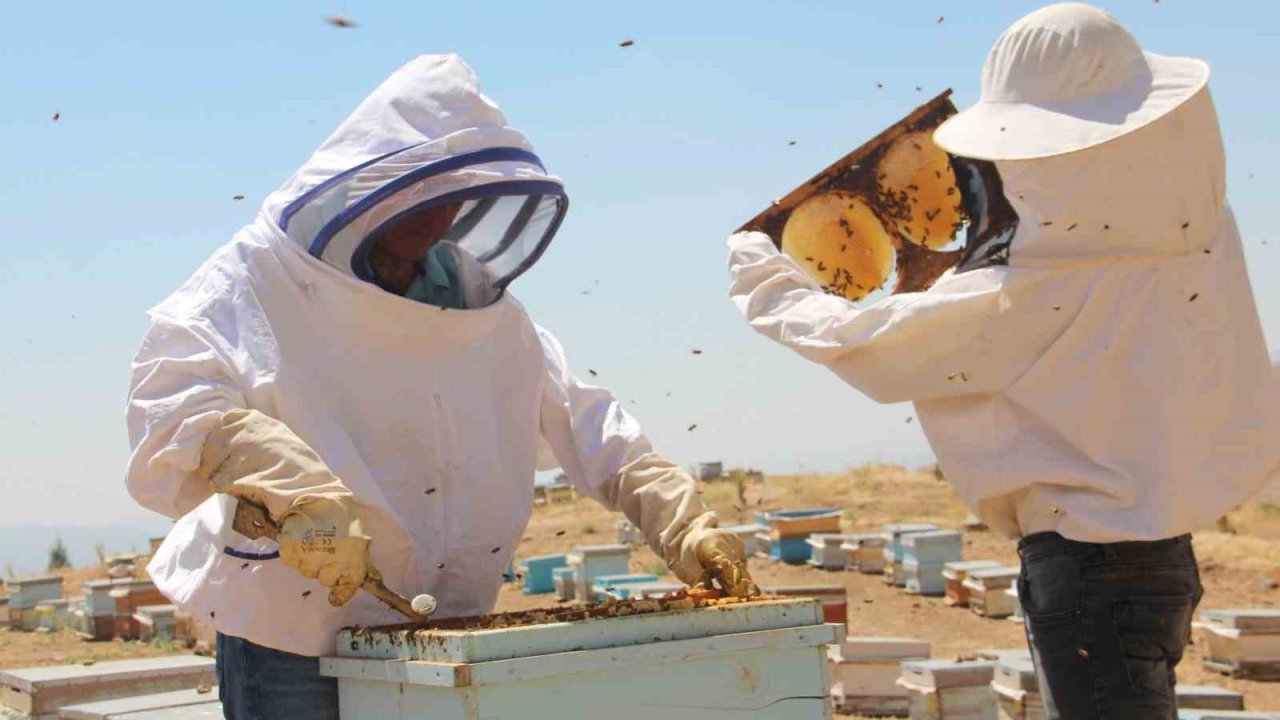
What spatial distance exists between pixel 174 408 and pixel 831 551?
1268 centimetres

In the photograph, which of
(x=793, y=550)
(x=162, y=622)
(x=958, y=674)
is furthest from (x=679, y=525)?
(x=793, y=550)

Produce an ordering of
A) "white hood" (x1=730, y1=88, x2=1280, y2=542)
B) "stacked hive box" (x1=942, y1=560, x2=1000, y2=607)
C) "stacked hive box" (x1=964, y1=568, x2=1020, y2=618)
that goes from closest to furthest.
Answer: "white hood" (x1=730, y1=88, x2=1280, y2=542) → "stacked hive box" (x1=964, y1=568, x2=1020, y2=618) → "stacked hive box" (x1=942, y1=560, x2=1000, y2=607)

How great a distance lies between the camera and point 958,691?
7.95 meters

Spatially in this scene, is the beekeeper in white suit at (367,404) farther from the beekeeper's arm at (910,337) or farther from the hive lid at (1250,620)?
the hive lid at (1250,620)

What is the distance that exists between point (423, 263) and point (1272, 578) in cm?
1202

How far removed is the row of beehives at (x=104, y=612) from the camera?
13.1m

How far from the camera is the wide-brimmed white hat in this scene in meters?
4.04

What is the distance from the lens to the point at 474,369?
3705 millimetres

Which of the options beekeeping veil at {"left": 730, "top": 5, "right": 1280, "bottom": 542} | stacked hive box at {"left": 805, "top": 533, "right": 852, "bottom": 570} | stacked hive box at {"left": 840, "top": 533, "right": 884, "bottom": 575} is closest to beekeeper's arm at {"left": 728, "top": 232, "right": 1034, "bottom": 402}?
beekeeping veil at {"left": 730, "top": 5, "right": 1280, "bottom": 542}

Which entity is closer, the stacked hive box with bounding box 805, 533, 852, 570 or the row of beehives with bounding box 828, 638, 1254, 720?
the row of beehives with bounding box 828, 638, 1254, 720

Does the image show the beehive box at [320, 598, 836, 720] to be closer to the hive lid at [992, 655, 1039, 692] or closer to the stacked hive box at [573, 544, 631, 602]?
the hive lid at [992, 655, 1039, 692]

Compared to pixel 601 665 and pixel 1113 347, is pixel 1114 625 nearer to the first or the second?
pixel 1113 347

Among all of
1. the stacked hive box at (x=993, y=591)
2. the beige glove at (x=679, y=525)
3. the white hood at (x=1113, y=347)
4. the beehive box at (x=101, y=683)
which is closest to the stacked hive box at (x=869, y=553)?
the stacked hive box at (x=993, y=591)

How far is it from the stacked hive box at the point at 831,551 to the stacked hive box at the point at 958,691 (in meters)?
7.23
